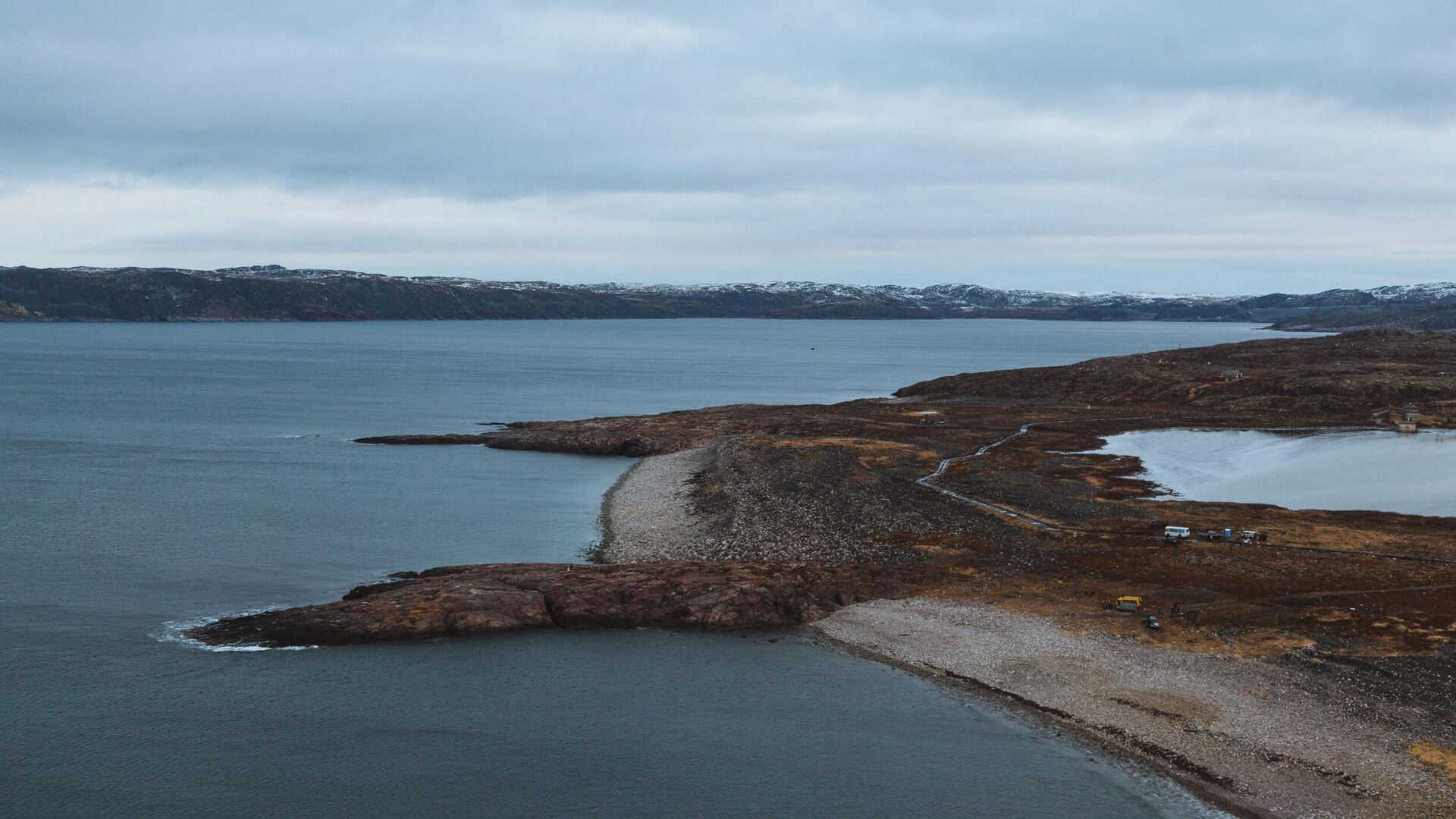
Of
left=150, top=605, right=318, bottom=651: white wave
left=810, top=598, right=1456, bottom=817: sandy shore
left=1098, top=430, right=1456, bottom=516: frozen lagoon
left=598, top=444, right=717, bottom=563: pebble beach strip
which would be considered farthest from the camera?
left=1098, top=430, right=1456, bottom=516: frozen lagoon

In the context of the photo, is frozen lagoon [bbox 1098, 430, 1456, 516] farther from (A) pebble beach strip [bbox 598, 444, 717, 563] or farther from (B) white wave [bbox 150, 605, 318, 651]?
(B) white wave [bbox 150, 605, 318, 651]

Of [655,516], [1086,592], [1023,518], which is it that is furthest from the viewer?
[655,516]

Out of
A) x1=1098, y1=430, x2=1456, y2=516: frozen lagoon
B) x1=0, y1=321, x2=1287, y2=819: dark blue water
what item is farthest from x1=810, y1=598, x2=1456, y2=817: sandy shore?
x1=1098, y1=430, x2=1456, y2=516: frozen lagoon

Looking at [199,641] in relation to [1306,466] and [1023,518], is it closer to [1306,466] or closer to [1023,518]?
[1023,518]

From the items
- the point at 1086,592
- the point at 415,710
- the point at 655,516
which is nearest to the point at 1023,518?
the point at 1086,592

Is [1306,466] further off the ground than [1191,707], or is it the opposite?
[1306,466]

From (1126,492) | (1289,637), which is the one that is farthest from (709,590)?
(1126,492)

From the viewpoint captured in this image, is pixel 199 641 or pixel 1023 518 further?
pixel 1023 518
